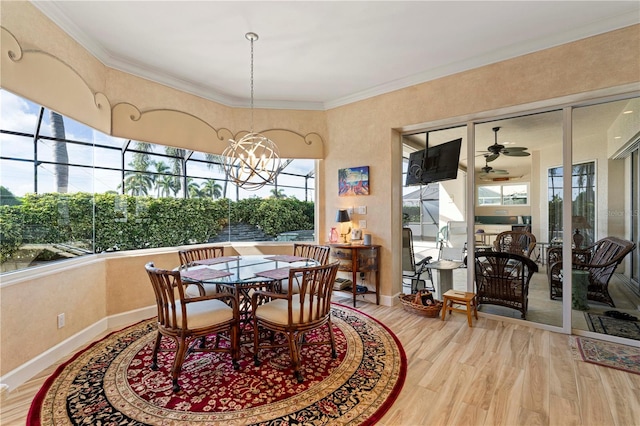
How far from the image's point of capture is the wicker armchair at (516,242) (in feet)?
11.0

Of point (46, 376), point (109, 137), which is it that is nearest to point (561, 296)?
point (46, 376)

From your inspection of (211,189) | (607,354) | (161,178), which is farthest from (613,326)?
(161,178)

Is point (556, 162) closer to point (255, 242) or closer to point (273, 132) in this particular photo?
point (273, 132)

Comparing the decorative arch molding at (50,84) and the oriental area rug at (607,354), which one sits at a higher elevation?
the decorative arch molding at (50,84)

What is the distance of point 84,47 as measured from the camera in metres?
2.91

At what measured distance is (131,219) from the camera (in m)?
3.60

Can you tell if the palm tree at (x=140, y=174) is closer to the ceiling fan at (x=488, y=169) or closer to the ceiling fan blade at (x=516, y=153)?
the ceiling fan at (x=488, y=169)

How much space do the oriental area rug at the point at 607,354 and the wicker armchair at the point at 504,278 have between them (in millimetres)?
582

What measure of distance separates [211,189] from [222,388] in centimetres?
298

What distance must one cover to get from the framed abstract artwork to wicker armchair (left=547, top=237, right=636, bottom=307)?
2464mm

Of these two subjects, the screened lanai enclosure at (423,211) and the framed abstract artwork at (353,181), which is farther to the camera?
the framed abstract artwork at (353,181)

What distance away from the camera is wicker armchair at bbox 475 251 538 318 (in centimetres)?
328

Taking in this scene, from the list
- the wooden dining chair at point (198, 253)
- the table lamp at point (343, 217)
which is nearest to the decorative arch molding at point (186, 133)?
the table lamp at point (343, 217)

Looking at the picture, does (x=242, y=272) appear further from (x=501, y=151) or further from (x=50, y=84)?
(x=501, y=151)
